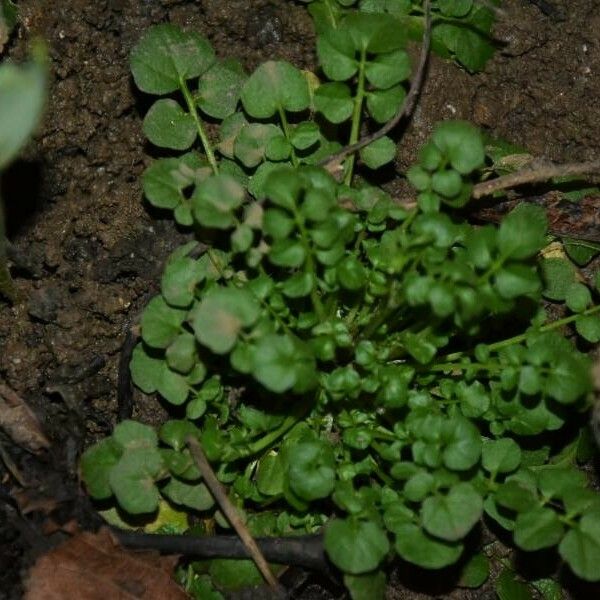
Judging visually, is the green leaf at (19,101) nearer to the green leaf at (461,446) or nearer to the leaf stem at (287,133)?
the leaf stem at (287,133)

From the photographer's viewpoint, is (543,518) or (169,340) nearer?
(543,518)

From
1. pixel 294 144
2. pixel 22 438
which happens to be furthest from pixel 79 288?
pixel 294 144

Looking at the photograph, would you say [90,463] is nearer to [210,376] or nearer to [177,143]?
[210,376]

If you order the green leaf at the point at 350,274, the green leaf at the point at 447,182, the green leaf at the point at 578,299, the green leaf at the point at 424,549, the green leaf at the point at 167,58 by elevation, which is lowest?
the green leaf at the point at 424,549

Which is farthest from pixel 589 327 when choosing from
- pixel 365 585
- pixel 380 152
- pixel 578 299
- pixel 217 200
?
pixel 217 200

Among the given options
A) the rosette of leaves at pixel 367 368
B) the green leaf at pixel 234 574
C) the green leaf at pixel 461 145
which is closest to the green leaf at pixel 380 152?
the rosette of leaves at pixel 367 368

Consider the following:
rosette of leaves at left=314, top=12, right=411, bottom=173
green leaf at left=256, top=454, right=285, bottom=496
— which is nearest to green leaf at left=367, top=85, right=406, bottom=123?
rosette of leaves at left=314, top=12, right=411, bottom=173

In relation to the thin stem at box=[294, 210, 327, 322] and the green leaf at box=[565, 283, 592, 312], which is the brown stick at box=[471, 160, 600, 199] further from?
the thin stem at box=[294, 210, 327, 322]
